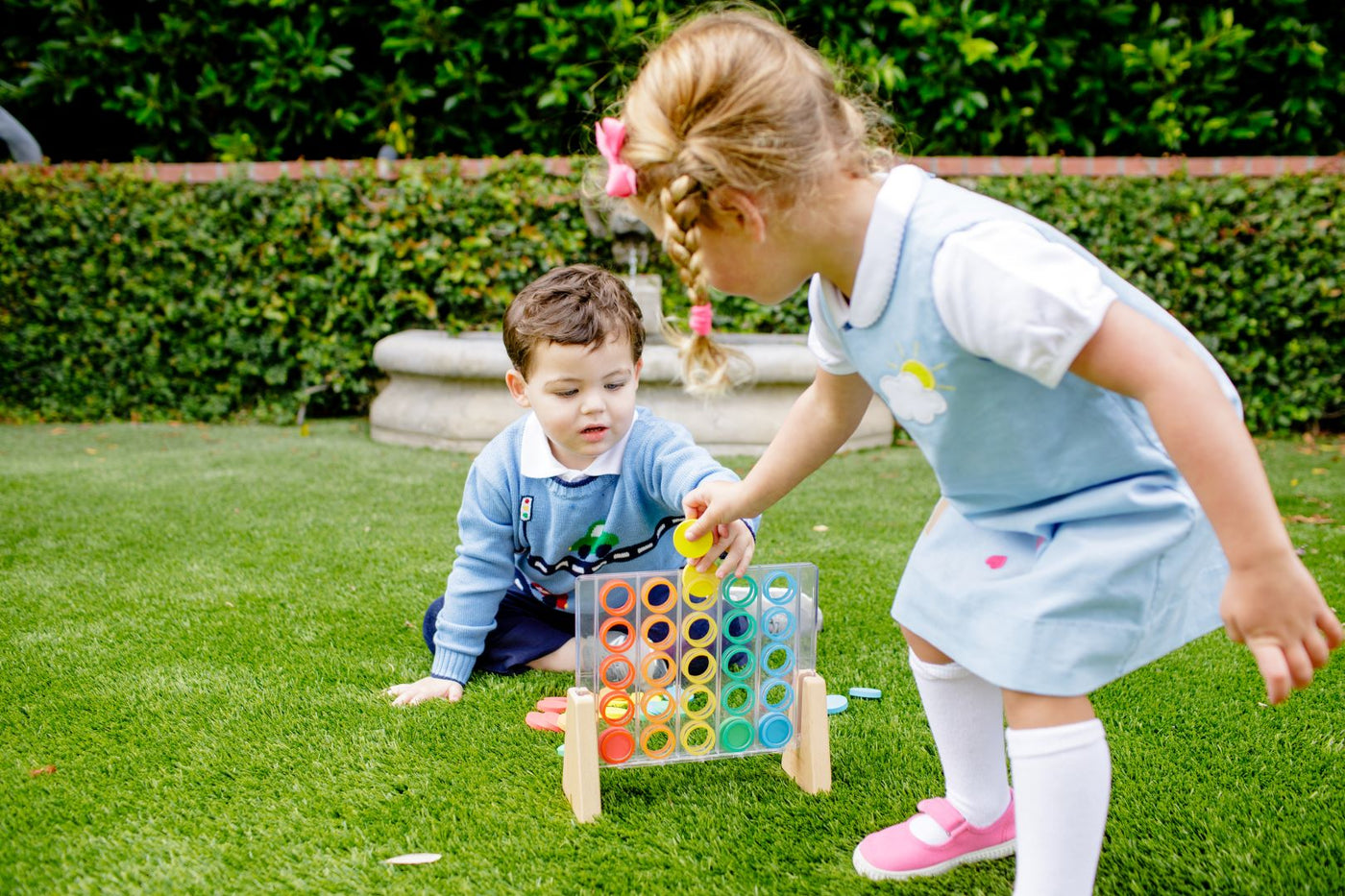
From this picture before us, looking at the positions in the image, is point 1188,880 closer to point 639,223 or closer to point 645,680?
point 645,680

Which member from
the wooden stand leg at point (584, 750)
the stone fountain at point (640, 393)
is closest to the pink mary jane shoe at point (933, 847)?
the wooden stand leg at point (584, 750)

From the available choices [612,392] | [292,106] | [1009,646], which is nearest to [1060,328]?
[1009,646]

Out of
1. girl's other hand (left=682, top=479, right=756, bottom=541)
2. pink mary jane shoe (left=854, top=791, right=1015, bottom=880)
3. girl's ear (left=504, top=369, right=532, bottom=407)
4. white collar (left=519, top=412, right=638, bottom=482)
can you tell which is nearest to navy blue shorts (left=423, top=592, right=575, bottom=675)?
white collar (left=519, top=412, right=638, bottom=482)

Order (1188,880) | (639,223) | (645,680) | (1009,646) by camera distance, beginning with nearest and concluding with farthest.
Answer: (1009,646) → (1188,880) → (645,680) → (639,223)

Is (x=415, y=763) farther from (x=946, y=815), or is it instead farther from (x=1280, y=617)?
(x=1280, y=617)

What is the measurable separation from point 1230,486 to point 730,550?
A: 2.98 feet

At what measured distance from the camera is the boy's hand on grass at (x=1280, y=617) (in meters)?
1.21

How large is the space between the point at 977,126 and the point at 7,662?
6.25m

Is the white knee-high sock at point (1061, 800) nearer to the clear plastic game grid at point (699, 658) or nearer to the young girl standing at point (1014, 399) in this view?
the young girl standing at point (1014, 399)

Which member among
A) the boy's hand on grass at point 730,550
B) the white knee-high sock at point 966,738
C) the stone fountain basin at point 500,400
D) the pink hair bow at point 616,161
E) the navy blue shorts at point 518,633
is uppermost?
the pink hair bow at point 616,161

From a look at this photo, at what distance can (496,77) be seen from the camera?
6.88 m

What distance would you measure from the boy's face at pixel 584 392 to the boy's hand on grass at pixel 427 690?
24.1 inches

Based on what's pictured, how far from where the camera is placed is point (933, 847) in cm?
168

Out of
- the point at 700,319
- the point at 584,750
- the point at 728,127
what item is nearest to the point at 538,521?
the point at 584,750
